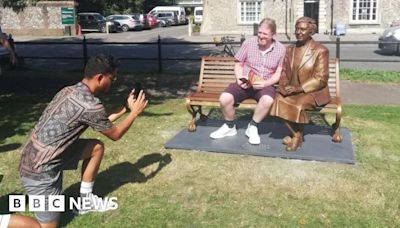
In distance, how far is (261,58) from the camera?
641 cm

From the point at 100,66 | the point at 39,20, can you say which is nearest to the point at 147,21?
the point at 39,20

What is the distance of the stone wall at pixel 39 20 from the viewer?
36.4 metres

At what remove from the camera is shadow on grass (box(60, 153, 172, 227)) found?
5078 mm

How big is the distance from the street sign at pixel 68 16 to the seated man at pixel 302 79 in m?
32.1

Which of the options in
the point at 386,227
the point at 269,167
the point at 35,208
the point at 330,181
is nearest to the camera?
the point at 35,208

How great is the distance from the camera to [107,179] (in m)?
5.41

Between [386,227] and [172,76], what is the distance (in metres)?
8.84

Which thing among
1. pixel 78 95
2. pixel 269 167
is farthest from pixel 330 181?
pixel 78 95

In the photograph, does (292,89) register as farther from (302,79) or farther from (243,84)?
(243,84)

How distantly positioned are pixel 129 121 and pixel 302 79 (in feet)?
8.74

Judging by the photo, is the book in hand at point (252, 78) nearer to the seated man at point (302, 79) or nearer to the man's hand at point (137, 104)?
the seated man at point (302, 79)

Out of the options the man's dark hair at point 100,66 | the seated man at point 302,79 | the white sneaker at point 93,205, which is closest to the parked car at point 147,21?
the seated man at point 302,79

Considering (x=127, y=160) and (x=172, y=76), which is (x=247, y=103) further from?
(x=172, y=76)

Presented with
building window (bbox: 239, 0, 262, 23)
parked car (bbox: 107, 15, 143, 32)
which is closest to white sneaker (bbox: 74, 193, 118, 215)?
building window (bbox: 239, 0, 262, 23)
